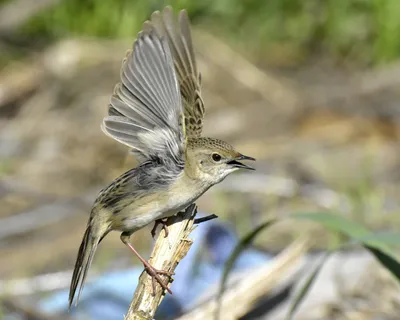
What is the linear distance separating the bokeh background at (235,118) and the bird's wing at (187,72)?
181 centimetres

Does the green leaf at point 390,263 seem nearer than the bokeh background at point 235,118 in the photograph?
Yes

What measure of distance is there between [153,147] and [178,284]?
2.11m

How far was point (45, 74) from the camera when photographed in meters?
8.74

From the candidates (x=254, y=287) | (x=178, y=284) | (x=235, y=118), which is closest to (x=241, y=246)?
(x=254, y=287)

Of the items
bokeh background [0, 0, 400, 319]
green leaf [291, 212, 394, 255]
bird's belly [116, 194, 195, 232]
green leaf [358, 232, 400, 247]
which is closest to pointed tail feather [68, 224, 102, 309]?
bird's belly [116, 194, 195, 232]

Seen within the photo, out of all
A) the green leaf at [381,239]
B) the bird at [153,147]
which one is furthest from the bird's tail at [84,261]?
the green leaf at [381,239]

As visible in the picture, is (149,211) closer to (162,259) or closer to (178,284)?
(162,259)

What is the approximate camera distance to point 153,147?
12.0 ft

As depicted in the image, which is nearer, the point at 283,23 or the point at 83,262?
the point at 83,262

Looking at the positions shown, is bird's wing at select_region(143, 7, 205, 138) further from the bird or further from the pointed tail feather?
the pointed tail feather

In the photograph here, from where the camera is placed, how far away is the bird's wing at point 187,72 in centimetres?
390

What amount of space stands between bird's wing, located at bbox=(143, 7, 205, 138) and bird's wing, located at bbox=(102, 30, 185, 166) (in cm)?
24

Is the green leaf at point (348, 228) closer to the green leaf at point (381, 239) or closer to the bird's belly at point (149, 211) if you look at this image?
the green leaf at point (381, 239)

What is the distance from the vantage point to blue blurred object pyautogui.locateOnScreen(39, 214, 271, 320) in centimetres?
548
